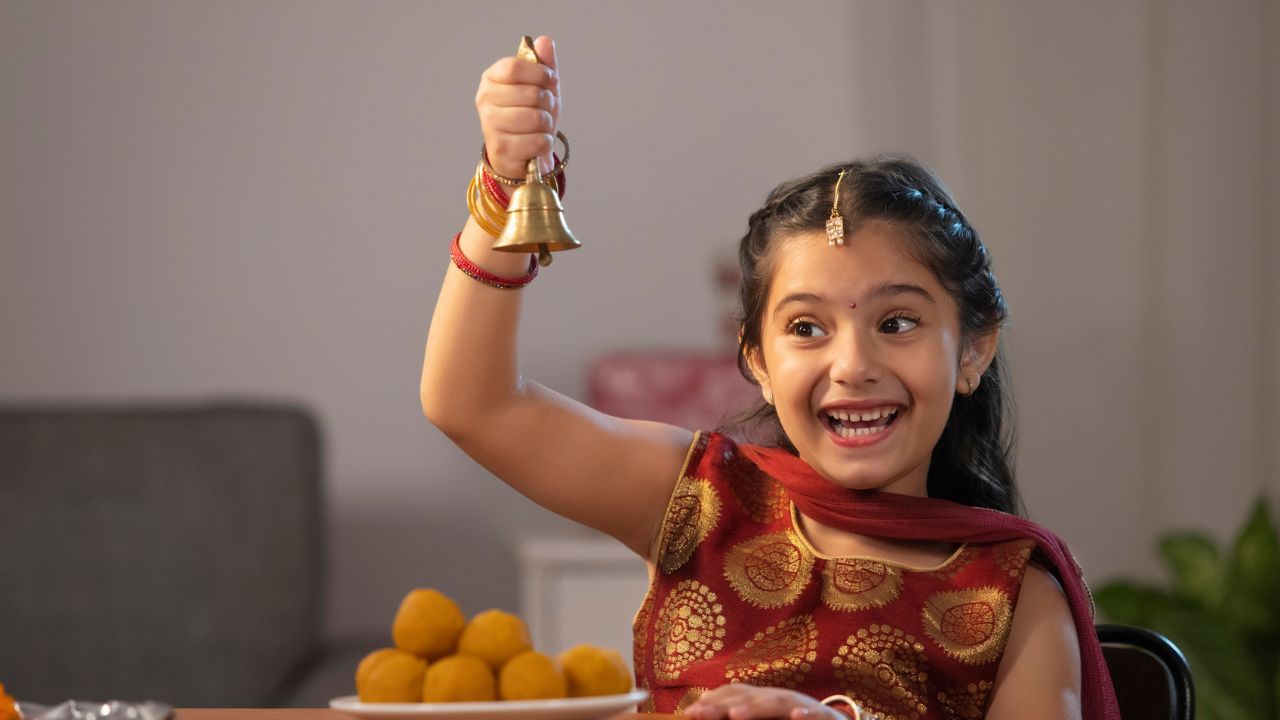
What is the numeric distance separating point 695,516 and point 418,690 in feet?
2.03

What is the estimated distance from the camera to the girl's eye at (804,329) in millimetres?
1356

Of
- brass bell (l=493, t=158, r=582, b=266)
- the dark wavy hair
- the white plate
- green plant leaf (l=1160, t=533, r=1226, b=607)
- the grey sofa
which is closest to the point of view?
the white plate

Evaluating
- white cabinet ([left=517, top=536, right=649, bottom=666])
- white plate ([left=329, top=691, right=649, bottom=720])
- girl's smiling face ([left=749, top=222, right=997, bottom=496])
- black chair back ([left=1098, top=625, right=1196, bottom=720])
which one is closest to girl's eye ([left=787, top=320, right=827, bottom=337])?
girl's smiling face ([left=749, top=222, right=997, bottom=496])

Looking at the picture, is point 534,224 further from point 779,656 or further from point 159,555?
point 159,555

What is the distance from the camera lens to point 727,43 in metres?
3.29

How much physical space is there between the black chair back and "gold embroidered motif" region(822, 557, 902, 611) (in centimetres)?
29

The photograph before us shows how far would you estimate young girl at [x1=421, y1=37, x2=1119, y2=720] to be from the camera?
50.9 inches

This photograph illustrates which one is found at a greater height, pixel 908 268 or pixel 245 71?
pixel 245 71

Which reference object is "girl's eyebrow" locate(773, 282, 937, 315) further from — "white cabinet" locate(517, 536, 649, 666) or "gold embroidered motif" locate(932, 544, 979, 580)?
"white cabinet" locate(517, 536, 649, 666)

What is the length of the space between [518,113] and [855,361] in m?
0.39

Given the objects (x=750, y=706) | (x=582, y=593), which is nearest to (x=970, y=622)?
(x=750, y=706)

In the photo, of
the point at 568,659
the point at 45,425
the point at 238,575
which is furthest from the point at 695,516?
the point at 45,425

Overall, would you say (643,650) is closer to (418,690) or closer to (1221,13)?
(418,690)

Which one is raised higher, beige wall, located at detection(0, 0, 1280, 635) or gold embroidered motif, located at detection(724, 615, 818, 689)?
beige wall, located at detection(0, 0, 1280, 635)
